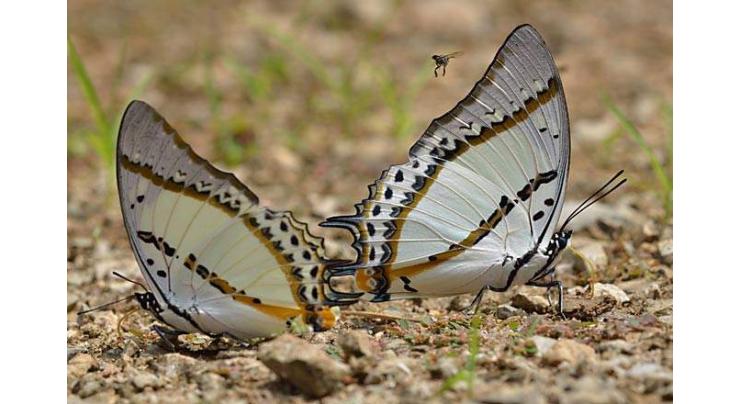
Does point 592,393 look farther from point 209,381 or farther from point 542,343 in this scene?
point 209,381

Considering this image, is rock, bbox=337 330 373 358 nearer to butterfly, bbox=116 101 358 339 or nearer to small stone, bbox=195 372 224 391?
butterfly, bbox=116 101 358 339

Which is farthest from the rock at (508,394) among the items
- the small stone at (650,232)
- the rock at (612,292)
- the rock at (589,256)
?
the small stone at (650,232)

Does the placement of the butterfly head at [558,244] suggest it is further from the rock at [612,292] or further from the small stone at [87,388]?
the small stone at [87,388]

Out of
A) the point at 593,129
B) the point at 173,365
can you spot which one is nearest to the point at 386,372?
the point at 173,365

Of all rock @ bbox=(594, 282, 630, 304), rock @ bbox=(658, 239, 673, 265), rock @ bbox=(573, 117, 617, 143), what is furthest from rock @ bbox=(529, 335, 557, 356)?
rock @ bbox=(573, 117, 617, 143)

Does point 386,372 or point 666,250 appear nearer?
point 386,372

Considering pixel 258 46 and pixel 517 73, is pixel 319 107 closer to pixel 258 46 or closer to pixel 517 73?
pixel 258 46
